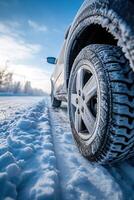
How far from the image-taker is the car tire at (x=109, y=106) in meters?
1.04

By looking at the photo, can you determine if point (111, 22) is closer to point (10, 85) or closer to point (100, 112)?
point (100, 112)

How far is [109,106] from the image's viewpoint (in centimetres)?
109

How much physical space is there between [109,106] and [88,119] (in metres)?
0.32

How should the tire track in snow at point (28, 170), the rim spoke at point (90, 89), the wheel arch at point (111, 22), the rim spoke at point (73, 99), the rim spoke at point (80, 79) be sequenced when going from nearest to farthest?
the wheel arch at point (111, 22) < the tire track in snow at point (28, 170) < the rim spoke at point (90, 89) < the rim spoke at point (80, 79) < the rim spoke at point (73, 99)

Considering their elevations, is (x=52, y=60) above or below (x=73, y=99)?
above

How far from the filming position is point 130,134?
1.05 meters

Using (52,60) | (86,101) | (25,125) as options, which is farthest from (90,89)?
(52,60)

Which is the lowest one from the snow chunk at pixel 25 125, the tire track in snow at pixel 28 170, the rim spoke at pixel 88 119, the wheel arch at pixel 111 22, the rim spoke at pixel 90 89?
the tire track in snow at pixel 28 170

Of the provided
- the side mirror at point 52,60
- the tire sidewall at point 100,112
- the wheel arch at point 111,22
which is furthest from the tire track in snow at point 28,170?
the side mirror at point 52,60

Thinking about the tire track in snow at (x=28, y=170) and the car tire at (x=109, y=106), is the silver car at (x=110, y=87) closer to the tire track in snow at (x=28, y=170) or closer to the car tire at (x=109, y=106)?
the car tire at (x=109, y=106)

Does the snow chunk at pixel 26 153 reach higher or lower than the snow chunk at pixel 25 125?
lower

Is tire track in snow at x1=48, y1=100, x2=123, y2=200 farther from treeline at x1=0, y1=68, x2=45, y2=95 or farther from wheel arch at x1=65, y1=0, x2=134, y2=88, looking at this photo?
treeline at x1=0, y1=68, x2=45, y2=95

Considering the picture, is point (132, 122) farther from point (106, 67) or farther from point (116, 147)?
point (106, 67)

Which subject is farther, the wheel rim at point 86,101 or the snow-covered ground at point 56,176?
the wheel rim at point 86,101
